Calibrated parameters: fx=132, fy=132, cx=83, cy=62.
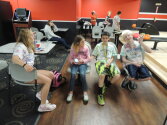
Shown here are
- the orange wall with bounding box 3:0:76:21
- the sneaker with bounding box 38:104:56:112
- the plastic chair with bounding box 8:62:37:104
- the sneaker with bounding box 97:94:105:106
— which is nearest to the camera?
the plastic chair with bounding box 8:62:37:104

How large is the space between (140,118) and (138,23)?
23.5 feet

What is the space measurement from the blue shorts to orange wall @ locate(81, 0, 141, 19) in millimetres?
6484

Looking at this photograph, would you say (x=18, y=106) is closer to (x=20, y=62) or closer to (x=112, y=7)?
(x=20, y=62)

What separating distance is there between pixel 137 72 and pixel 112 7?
665cm

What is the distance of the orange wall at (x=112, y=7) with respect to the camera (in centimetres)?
770

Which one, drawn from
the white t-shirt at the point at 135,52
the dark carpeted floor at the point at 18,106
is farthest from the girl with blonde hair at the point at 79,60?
the white t-shirt at the point at 135,52

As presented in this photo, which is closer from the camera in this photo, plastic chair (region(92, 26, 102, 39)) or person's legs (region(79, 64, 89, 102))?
person's legs (region(79, 64, 89, 102))

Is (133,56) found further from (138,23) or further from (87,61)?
(138,23)

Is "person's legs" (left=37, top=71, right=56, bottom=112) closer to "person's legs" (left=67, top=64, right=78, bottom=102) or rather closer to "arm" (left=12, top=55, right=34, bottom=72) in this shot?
"arm" (left=12, top=55, right=34, bottom=72)

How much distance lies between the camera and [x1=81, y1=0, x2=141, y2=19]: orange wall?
7.70m

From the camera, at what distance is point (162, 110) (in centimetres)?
200

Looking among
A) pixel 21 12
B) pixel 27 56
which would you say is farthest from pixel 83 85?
pixel 21 12

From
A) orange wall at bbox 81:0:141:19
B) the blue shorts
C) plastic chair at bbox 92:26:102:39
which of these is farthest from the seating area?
orange wall at bbox 81:0:141:19

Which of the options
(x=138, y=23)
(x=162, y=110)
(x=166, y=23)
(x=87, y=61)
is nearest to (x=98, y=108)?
(x=87, y=61)
